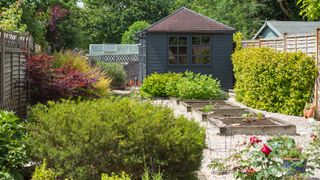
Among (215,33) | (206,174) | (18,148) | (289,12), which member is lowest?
(206,174)

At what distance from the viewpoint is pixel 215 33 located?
23641 mm

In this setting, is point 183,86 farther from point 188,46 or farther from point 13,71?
point 13,71

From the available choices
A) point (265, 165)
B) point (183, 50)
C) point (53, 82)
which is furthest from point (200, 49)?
point (265, 165)

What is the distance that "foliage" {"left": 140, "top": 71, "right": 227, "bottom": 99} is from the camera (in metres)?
18.4

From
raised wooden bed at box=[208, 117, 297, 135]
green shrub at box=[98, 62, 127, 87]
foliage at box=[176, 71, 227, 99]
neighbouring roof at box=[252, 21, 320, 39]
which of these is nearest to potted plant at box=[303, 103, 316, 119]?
raised wooden bed at box=[208, 117, 297, 135]

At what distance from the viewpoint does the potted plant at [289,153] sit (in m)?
6.10

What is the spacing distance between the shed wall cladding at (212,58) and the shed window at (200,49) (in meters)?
0.20

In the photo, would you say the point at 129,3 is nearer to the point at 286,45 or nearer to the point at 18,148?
the point at 286,45

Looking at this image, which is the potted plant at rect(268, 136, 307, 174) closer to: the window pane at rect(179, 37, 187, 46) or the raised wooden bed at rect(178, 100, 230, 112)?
the raised wooden bed at rect(178, 100, 230, 112)

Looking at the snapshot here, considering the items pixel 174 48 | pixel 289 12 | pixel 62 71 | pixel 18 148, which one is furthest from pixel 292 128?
pixel 289 12

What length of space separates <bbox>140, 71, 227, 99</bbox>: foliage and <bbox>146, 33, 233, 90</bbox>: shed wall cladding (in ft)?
3.51

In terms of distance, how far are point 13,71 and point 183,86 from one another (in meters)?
9.30

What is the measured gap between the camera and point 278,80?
15.2 m

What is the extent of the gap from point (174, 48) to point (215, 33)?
2093mm
